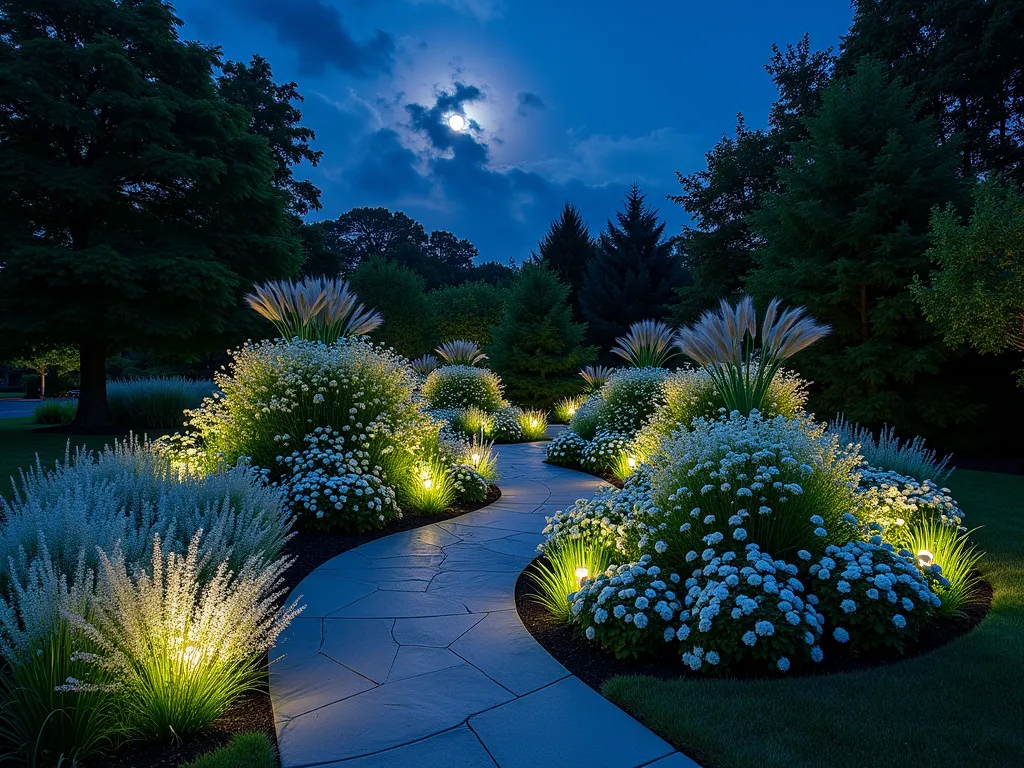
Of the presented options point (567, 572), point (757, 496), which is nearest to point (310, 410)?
point (567, 572)

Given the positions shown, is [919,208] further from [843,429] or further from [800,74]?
[800,74]

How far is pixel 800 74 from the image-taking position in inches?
675

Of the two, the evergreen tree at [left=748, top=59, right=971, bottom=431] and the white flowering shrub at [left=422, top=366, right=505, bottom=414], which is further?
the white flowering shrub at [left=422, top=366, right=505, bottom=414]

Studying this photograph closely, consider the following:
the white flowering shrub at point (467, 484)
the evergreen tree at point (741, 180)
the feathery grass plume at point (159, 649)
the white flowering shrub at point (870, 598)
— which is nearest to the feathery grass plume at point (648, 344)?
the evergreen tree at point (741, 180)

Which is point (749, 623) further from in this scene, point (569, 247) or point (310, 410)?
point (569, 247)

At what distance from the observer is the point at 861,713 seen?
88.3 inches

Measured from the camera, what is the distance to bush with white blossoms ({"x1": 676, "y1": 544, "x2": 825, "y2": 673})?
8.56ft

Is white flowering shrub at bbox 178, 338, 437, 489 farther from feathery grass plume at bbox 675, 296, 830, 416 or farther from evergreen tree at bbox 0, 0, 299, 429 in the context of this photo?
evergreen tree at bbox 0, 0, 299, 429

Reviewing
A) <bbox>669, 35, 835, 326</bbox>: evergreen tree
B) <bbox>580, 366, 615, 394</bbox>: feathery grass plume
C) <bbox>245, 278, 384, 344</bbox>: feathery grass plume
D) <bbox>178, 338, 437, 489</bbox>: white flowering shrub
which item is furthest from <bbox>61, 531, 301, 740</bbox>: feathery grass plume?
<bbox>669, 35, 835, 326</bbox>: evergreen tree

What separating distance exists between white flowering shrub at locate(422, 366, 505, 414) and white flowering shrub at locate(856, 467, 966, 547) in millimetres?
9918

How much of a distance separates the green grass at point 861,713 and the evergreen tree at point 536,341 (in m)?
14.8

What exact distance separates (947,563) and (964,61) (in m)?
15.1

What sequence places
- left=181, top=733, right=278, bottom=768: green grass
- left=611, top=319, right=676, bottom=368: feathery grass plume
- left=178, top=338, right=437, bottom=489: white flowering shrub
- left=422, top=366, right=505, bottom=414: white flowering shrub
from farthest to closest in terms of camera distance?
left=422, top=366, right=505, bottom=414: white flowering shrub → left=611, top=319, right=676, bottom=368: feathery grass plume → left=178, top=338, right=437, bottom=489: white flowering shrub → left=181, top=733, right=278, bottom=768: green grass

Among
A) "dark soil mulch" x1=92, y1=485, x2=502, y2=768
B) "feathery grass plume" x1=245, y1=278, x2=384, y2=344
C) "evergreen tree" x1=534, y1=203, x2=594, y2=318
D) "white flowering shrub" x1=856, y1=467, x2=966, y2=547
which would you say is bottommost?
"dark soil mulch" x1=92, y1=485, x2=502, y2=768
